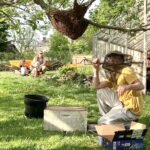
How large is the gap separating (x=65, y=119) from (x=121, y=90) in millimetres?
1478

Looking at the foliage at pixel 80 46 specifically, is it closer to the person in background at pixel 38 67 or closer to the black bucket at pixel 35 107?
the person in background at pixel 38 67

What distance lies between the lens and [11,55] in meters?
39.3

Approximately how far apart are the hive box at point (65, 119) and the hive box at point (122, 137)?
104 centimetres

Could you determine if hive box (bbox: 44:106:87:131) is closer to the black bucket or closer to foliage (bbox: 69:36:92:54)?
the black bucket

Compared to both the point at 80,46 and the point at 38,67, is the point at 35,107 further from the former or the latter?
the point at 80,46

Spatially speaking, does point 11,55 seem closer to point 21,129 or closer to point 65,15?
point 21,129

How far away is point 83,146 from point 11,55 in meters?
32.7

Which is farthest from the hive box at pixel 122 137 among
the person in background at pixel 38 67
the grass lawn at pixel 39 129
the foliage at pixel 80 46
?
the foliage at pixel 80 46

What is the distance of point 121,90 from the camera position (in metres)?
7.18

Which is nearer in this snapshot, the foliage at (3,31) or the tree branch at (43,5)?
the tree branch at (43,5)

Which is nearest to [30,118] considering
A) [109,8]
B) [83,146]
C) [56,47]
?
[83,146]

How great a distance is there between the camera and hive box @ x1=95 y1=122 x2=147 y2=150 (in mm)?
6693

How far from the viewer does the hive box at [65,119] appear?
321 inches

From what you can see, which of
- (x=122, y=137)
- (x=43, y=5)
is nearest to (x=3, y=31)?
(x=122, y=137)
